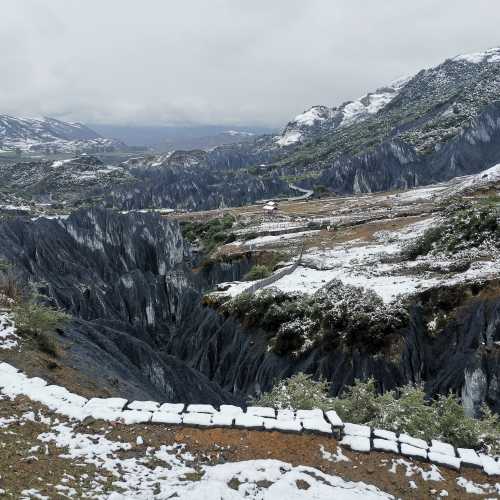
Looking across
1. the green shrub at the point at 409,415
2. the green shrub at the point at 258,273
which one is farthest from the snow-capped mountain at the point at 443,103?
the green shrub at the point at 409,415

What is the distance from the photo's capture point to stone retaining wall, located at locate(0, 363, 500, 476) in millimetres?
8609

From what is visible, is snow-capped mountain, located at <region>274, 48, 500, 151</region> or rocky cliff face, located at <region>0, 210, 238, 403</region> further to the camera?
snow-capped mountain, located at <region>274, 48, 500, 151</region>

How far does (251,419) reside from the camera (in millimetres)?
9617

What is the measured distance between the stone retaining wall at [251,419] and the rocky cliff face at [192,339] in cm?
358

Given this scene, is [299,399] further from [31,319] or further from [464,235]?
[464,235]

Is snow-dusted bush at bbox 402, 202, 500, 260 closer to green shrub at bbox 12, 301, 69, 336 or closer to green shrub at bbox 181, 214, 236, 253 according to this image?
green shrub at bbox 12, 301, 69, 336

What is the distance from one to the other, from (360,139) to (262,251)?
12727 centimetres

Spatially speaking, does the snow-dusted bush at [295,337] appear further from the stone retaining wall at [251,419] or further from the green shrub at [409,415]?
the stone retaining wall at [251,419]

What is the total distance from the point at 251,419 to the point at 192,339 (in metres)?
22.3

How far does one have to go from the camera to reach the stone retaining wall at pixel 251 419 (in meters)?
8.61

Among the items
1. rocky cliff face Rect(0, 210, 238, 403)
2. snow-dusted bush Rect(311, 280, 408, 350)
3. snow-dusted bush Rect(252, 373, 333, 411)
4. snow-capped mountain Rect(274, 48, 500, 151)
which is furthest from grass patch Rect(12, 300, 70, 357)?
snow-capped mountain Rect(274, 48, 500, 151)

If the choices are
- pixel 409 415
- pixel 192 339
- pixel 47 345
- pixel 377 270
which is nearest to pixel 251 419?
pixel 409 415

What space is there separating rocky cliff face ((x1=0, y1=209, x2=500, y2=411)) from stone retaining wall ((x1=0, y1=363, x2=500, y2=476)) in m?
3.58

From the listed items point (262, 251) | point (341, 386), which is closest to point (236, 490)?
point (341, 386)
